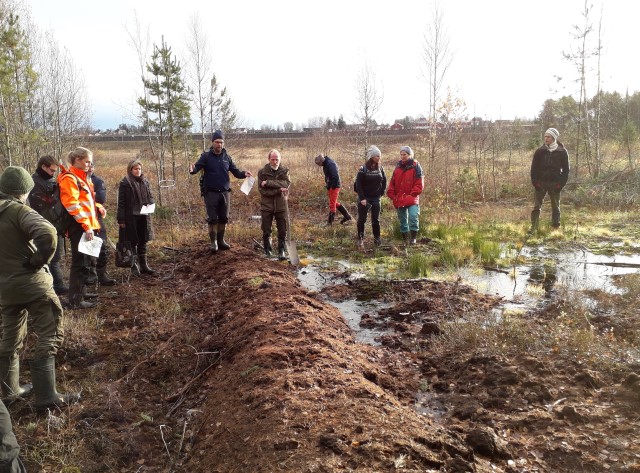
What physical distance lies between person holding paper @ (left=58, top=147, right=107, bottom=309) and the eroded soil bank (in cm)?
40

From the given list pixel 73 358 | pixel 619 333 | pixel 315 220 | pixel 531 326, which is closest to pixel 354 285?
pixel 531 326

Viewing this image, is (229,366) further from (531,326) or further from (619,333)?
(619,333)

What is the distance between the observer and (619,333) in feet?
15.9

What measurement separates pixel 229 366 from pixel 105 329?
2.00 meters

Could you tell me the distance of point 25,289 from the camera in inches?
145

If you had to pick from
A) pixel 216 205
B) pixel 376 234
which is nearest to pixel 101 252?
pixel 216 205

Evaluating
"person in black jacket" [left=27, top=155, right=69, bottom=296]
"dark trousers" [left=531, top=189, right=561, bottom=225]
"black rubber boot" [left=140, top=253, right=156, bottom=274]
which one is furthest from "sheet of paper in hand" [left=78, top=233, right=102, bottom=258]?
"dark trousers" [left=531, top=189, right=561, bottom=225]

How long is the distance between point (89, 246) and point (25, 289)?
1.69m

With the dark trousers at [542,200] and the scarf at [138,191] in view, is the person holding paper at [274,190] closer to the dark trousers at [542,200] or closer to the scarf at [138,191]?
the scarf at [138,191]

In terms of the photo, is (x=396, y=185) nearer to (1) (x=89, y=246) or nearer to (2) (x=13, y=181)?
(1) (x=89, y=246)

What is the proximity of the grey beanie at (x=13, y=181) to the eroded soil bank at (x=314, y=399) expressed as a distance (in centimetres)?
182

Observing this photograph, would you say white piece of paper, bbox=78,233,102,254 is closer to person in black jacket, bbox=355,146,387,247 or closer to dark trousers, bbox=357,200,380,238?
person in black jacket, bbox=355,146,387,247

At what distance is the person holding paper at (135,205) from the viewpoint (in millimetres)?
6715

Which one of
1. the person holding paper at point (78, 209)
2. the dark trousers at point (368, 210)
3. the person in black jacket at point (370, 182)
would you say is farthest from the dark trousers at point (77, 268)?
the dark trousers at point (368, 210)
